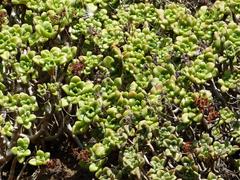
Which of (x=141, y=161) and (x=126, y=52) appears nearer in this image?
(x=141, y=161)

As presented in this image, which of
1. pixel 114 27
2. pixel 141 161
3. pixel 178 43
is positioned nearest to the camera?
pixel 141 161

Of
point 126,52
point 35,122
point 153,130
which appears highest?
point 126,52

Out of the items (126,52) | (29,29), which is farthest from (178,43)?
(29,29)

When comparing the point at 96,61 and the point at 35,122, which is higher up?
the point at 96,61

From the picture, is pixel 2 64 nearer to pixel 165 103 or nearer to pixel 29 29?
pixel 29 29

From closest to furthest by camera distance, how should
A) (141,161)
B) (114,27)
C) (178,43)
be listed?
(141,161) < (178,43) < (114,27)

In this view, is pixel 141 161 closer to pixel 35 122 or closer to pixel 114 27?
pixel 35 122
